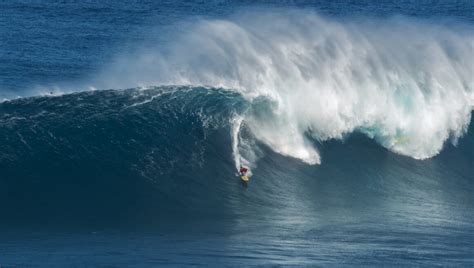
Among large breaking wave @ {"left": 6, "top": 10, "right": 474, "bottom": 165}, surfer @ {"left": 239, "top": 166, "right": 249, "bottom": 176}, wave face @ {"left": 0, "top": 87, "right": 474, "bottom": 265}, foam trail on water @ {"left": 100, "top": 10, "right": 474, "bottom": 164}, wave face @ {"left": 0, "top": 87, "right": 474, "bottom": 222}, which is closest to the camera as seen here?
wave face @ {"left": 0, "top": 87, "right": 474, "bottom": 265}

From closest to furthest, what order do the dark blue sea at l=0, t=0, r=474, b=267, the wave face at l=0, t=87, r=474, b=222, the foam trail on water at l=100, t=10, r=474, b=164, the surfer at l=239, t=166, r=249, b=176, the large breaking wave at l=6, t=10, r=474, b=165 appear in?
1. the dark blue sea at l=0, t=0, r=474, b=267
2. the wave face at l=0, t=87, r=474, b=222
3. the surfer at l=239, t=166, r=249, b=176
4. the large breaking wave at l=6, t=10, r=474, b=165
5. the foam trail on water at l=100, t=10, r=474, b=164

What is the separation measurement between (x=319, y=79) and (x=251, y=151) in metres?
5.92

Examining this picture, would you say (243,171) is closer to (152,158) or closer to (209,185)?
(209,185)

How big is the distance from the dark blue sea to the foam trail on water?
0.08 m

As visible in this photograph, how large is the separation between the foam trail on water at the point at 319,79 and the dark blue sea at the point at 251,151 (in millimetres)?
81

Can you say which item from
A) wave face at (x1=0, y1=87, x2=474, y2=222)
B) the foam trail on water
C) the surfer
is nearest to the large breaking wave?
A: the foam trail on water

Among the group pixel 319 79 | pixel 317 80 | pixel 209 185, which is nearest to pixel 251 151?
pixel 209 185

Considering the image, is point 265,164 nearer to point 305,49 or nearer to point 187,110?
point 187,110

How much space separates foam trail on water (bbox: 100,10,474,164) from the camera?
44844 mm

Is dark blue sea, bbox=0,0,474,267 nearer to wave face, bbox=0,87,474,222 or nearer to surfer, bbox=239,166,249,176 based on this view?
wave face, bbox=0,87,474,222

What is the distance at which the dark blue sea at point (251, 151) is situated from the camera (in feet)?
111

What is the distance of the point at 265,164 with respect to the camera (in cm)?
4225

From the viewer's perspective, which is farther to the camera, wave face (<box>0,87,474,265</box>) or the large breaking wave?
the large breaking wave

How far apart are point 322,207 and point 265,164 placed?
13.5 feet
